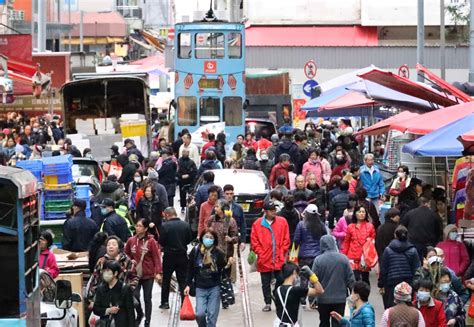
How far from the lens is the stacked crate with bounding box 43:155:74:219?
21.1 m

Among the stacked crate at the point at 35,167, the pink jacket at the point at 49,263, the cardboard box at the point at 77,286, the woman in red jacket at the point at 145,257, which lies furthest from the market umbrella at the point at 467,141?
the stacked crate at the point at 35,167

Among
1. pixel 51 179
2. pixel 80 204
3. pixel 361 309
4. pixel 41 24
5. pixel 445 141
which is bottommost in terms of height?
pixel 361 309

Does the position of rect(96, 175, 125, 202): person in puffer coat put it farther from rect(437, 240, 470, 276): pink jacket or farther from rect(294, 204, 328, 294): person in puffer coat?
rect(437, 240, 470, 276): pink jacket

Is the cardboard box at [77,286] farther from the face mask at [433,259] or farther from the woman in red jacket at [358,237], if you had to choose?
the face mask at [433,259]

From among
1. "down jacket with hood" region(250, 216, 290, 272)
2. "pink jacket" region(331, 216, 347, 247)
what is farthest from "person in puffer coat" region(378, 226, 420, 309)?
"pink jacket" region(331, 216, 347, 247)

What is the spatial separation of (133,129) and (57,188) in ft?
42.3

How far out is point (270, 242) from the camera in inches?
725

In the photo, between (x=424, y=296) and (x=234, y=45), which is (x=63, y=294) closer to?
(x=424, y=296)

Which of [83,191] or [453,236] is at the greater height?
[83,191]

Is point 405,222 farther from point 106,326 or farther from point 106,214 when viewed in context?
point 106,326

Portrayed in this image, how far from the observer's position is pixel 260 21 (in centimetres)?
6275

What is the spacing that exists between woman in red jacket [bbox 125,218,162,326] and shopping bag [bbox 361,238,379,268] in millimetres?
2710

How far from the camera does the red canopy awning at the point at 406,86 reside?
21.0 meters

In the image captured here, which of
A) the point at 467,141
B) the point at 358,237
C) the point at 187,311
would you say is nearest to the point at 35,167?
the point at 187,311
